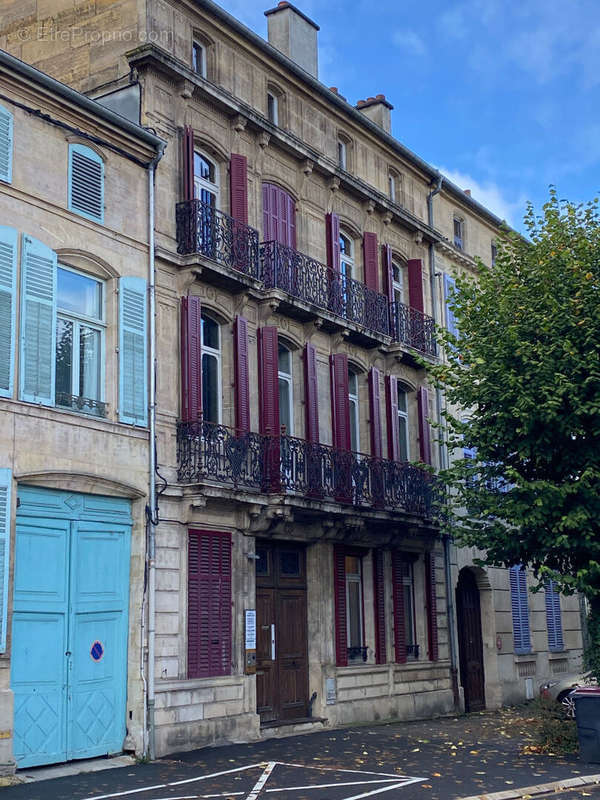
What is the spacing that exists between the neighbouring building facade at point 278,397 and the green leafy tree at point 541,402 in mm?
1647

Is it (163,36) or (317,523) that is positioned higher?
(163,36)

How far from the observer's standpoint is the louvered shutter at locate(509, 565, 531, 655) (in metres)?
26.0

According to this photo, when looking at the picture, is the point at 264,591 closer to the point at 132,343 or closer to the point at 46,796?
the point at 132,343

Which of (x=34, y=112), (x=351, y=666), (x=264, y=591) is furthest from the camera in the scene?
(x=351, y=666)

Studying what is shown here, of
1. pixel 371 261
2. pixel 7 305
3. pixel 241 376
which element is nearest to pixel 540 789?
pixel 241 376

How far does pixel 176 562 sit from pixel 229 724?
278cm

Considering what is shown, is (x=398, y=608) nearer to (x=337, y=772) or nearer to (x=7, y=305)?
(x=337, y=772)

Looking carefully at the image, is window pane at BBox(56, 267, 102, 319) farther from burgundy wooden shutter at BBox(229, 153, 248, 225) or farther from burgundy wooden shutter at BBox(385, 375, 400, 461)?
burgundy wooden shutter at BBox(385, 375, 400, 461)

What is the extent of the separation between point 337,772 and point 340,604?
20.3ft

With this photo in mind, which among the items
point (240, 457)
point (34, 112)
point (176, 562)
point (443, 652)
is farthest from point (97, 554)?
point (443, 652)

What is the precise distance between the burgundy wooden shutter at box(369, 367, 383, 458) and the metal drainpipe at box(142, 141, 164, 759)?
6.82m

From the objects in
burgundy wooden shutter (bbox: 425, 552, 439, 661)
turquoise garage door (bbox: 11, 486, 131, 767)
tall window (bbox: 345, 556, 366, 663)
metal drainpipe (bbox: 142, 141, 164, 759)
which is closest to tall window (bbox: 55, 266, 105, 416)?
metal drainpipe (bbox: 142, 141, 164, 759)

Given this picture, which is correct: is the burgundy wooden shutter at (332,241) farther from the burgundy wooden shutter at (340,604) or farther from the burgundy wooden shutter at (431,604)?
the burgundy wooden shutter at (431,604)

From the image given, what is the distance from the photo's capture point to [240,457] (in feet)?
55.9
